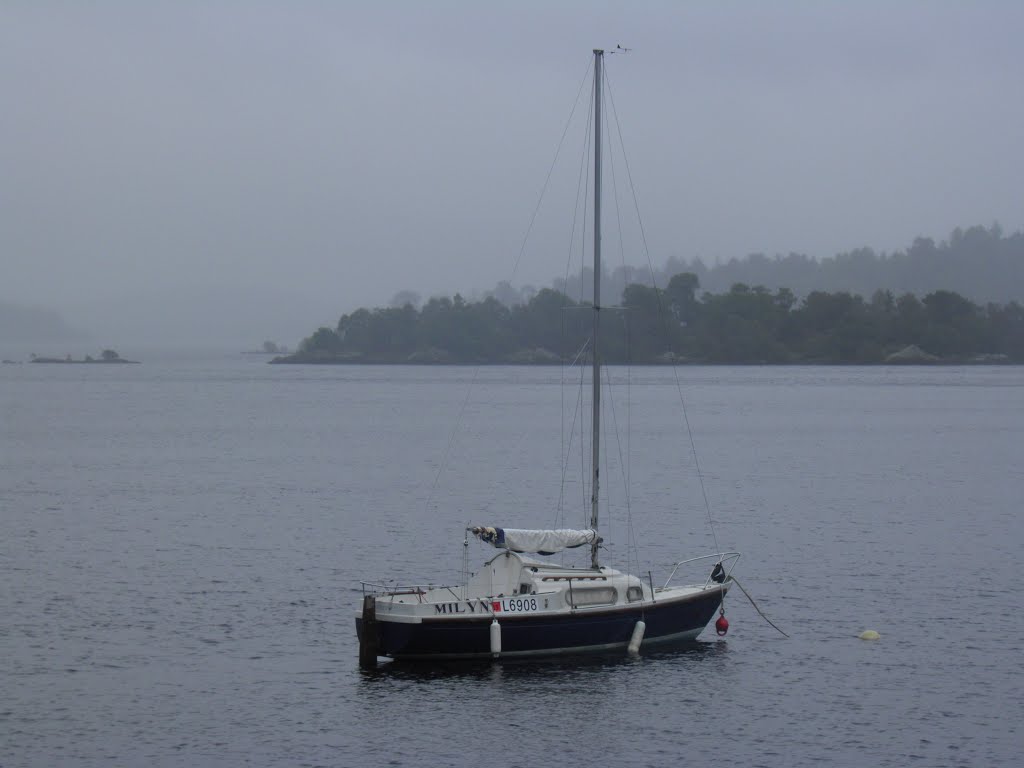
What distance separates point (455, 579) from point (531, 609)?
48.2 feet

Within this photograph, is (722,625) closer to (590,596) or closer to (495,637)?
(590,596)

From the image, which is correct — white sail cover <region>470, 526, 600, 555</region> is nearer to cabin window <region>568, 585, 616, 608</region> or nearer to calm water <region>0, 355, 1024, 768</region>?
cabin window <region>568, 585, 616, 608</region>

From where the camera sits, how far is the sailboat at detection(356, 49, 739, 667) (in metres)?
37.3

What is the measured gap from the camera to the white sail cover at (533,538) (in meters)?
38.8

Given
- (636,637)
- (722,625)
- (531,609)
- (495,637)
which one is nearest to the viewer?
(495,637)

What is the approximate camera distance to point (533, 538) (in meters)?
39.3

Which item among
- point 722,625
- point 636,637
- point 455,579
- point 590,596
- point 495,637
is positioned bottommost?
point 455,579

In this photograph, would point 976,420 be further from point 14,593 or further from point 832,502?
point 14,593

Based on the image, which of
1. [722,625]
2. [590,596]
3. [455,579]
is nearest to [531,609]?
[590,596]

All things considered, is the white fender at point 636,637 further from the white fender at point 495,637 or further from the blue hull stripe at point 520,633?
the white fender at point 495,637

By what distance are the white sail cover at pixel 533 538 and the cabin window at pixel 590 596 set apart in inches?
62.8

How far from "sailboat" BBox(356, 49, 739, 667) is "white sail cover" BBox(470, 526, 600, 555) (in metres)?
0.03

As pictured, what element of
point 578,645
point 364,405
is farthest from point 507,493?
point 364,405

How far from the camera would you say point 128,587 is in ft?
169
